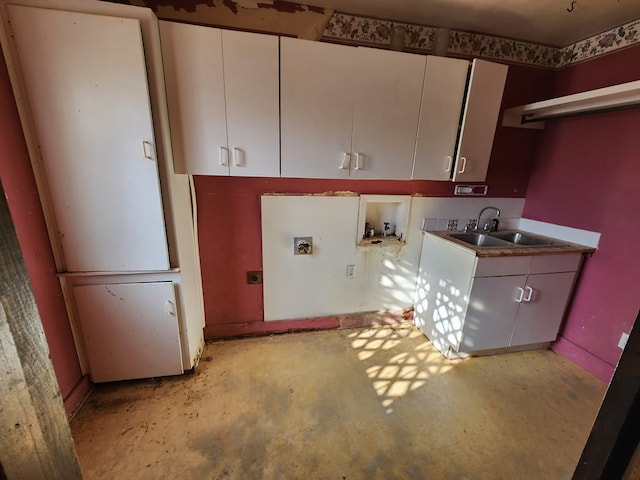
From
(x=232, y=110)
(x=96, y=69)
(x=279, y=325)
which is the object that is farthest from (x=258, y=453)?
(x=96, y=69)

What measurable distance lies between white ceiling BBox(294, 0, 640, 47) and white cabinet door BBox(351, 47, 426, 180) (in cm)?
38

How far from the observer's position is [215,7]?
170 cm

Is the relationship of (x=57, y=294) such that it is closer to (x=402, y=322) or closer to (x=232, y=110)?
(x=232, y=110)

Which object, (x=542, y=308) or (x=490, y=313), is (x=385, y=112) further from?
(x=542, y=308)

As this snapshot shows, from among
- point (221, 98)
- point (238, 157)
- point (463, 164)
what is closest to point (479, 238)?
point (463, 164)

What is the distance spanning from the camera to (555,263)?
2012 millimetres

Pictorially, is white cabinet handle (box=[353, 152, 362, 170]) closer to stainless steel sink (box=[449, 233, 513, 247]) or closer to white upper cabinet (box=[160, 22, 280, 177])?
white upper cabinet (box=[160, 22, 280, 177])

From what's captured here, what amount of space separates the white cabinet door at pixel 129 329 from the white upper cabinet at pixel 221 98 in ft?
2.57

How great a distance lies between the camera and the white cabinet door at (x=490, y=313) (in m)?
1.94

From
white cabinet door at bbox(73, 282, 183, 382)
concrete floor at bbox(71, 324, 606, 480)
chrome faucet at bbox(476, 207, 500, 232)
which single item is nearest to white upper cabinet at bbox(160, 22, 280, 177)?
white cabinet door at bbox(73, 282, 183, 382)

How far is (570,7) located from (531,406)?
245cm

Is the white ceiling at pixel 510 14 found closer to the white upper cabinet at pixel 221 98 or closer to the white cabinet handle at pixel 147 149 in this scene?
the white upper cabinet at pixel 221 98

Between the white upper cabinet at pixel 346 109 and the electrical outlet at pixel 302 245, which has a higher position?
the white upper cabinet at pixel 346 109

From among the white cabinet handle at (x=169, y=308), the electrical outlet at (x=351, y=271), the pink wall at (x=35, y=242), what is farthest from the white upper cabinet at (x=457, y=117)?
the pink wall at (x=35, y=242)
